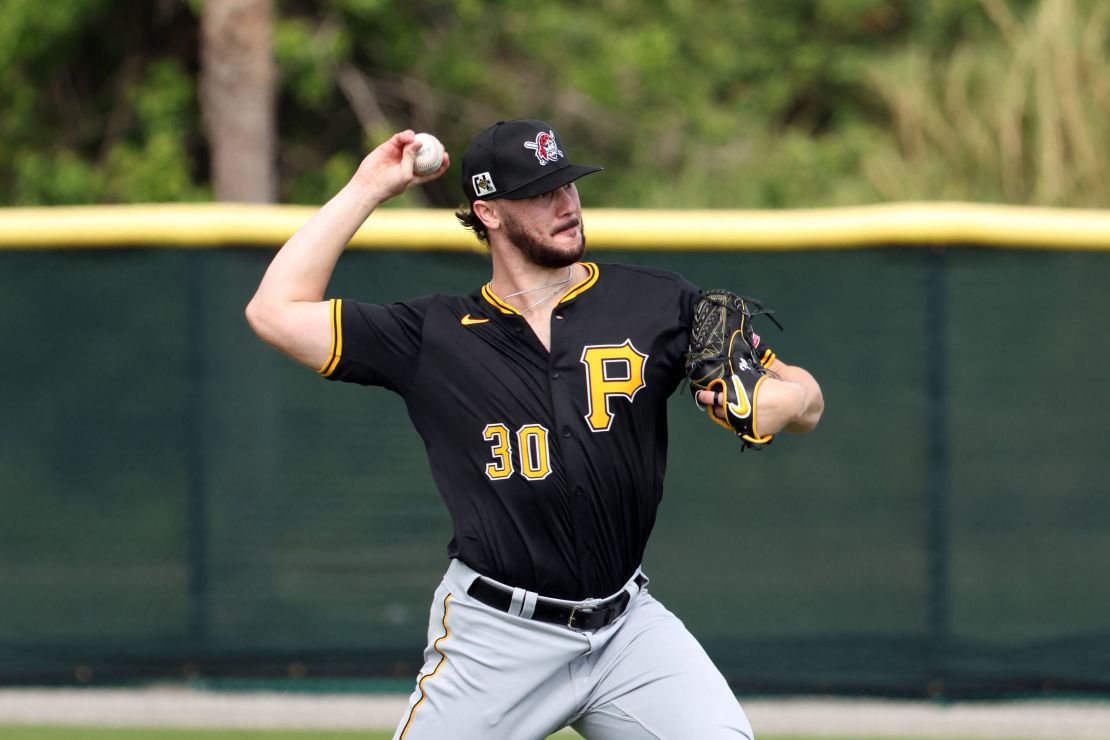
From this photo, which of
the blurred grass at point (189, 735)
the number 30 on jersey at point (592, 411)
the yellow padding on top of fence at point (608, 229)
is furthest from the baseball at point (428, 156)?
the blurred grass at point (189, 735)

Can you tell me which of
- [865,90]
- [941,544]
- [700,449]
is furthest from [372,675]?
[865,90]

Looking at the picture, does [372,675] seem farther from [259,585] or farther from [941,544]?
[941,544]

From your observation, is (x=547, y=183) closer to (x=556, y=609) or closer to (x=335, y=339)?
(x=335, y=339)

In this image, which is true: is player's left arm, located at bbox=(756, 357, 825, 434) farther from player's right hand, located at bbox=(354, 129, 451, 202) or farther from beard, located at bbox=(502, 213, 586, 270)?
player's right hand, located at bbox=(354, 129, 451, 202)

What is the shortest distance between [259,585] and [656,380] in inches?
123

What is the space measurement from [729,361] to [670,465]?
287cm

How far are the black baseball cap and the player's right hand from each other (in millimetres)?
84

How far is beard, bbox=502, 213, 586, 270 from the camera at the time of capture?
369cm

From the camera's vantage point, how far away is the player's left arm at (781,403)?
3.39 meters

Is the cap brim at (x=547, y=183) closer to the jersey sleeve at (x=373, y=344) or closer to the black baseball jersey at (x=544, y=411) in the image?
the black baseball jersey at (x=544, y=411)

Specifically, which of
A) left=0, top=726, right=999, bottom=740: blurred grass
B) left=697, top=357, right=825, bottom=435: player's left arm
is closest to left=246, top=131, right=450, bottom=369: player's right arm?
left=697, top=357, right=825, bottom=435: player's left arm

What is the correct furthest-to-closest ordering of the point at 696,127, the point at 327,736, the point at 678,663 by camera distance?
the point at 696,127, the point at 327,736, the point at 678,663

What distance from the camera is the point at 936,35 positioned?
1700 centimetres

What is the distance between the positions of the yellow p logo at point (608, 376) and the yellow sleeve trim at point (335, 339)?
58 cm
